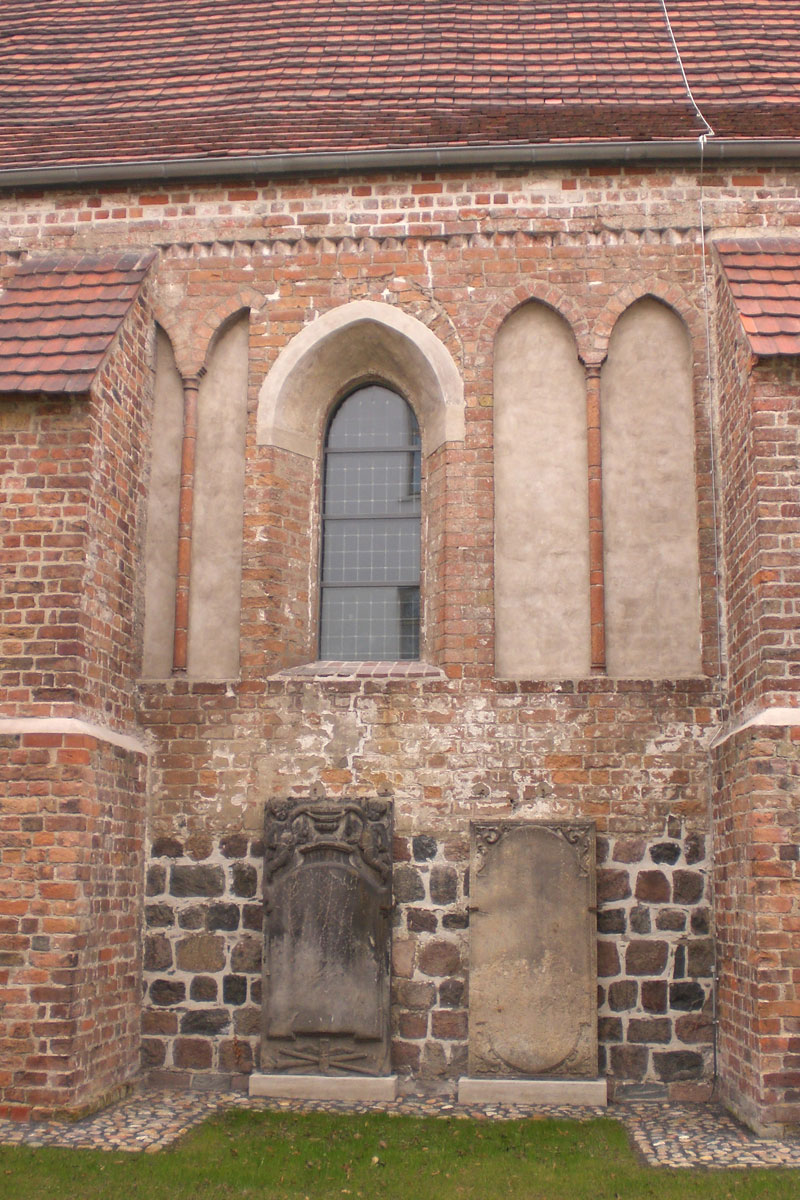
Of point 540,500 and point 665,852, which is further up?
point 540,500

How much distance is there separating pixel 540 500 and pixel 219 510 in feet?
7.54

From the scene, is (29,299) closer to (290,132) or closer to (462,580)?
(290,132)

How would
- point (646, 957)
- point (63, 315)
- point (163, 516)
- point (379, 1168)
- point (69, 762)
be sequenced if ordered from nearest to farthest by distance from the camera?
point (379, 1168)
point (69, 762)
point (646, 957)
point (63, 315)
point (163, 516)

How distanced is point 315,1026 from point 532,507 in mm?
3713

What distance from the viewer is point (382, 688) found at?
791 centimetres

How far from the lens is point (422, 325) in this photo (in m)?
8.40

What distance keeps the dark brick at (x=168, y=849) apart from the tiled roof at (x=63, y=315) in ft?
9.93

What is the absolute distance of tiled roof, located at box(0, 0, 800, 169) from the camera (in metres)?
8.75

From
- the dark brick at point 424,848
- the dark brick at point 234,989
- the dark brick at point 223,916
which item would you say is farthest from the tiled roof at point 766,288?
the dark brick at point 234,989

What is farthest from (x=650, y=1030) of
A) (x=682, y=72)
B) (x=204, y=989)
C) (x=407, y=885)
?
(x=682, y=72)

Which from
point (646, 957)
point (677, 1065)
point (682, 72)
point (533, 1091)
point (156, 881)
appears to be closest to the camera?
point (533, 1091)

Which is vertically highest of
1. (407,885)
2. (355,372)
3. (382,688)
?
(355,372)

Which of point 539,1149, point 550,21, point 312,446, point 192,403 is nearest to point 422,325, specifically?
point 312,446

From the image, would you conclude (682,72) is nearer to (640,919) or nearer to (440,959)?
(640,919)
